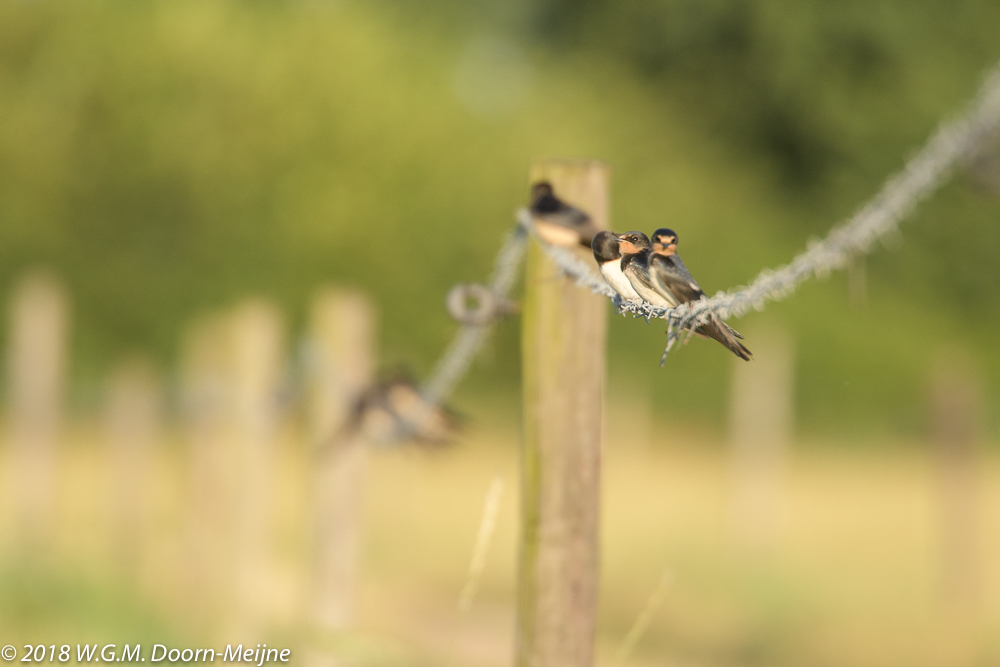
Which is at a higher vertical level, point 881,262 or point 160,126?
point 881,262

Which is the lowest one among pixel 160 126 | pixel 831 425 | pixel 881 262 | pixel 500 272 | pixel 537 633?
pixel 537 633

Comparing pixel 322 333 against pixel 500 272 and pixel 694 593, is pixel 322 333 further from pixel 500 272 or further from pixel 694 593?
pixel 694 593

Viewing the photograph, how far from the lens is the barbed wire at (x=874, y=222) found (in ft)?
4.96

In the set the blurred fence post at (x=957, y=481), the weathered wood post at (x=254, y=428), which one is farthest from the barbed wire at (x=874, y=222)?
the blurred fence post at (x=957, y=481)

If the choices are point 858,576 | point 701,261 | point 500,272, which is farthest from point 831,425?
point 500,272

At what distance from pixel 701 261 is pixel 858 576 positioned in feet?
34.0

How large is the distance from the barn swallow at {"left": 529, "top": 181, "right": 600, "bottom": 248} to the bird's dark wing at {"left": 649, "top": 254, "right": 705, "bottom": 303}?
69cm

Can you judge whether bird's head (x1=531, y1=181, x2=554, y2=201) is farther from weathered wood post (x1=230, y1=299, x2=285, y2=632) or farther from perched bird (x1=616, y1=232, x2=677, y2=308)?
weathered wood post (x1=230, y1=299, x2=285, y2=632)

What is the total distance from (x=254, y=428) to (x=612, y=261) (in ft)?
14.5

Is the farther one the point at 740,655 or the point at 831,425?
the point at 831,425

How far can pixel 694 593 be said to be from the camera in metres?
9.45

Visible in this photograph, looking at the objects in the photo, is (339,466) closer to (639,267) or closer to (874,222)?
(639,267)

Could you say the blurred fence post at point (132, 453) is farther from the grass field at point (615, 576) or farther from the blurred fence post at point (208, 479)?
the blurred fence post at point (208, 479)

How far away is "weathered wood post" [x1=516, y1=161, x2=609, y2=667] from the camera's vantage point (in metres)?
2.76
